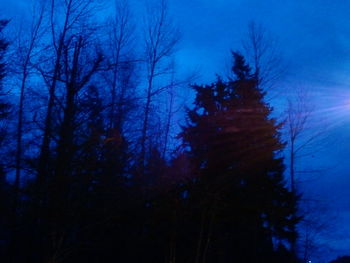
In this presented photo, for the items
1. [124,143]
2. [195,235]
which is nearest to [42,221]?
[124,143]

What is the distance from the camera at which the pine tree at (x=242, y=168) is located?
19234mm

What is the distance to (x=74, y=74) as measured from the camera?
632 inches

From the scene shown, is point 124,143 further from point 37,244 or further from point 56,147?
point 37,244

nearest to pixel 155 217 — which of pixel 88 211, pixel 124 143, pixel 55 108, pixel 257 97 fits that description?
pixel 88 211

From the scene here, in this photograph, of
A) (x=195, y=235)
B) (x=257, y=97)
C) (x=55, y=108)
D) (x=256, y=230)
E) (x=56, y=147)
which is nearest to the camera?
(x=56, y=147)

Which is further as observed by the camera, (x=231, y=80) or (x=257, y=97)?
(x=231, y=80)

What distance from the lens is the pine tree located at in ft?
63.1

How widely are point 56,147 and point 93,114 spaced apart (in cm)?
189

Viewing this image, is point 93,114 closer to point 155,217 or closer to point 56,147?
point 56,147

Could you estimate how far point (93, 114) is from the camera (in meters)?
16.3

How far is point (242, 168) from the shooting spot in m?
20.4

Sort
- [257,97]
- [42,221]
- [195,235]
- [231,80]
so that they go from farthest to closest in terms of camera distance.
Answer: [231,80] < [257,97] < [195,235] < [42,221]

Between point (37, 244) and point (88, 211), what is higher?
point (88, 211)

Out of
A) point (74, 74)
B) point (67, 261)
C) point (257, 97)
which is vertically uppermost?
point (257, 97)
